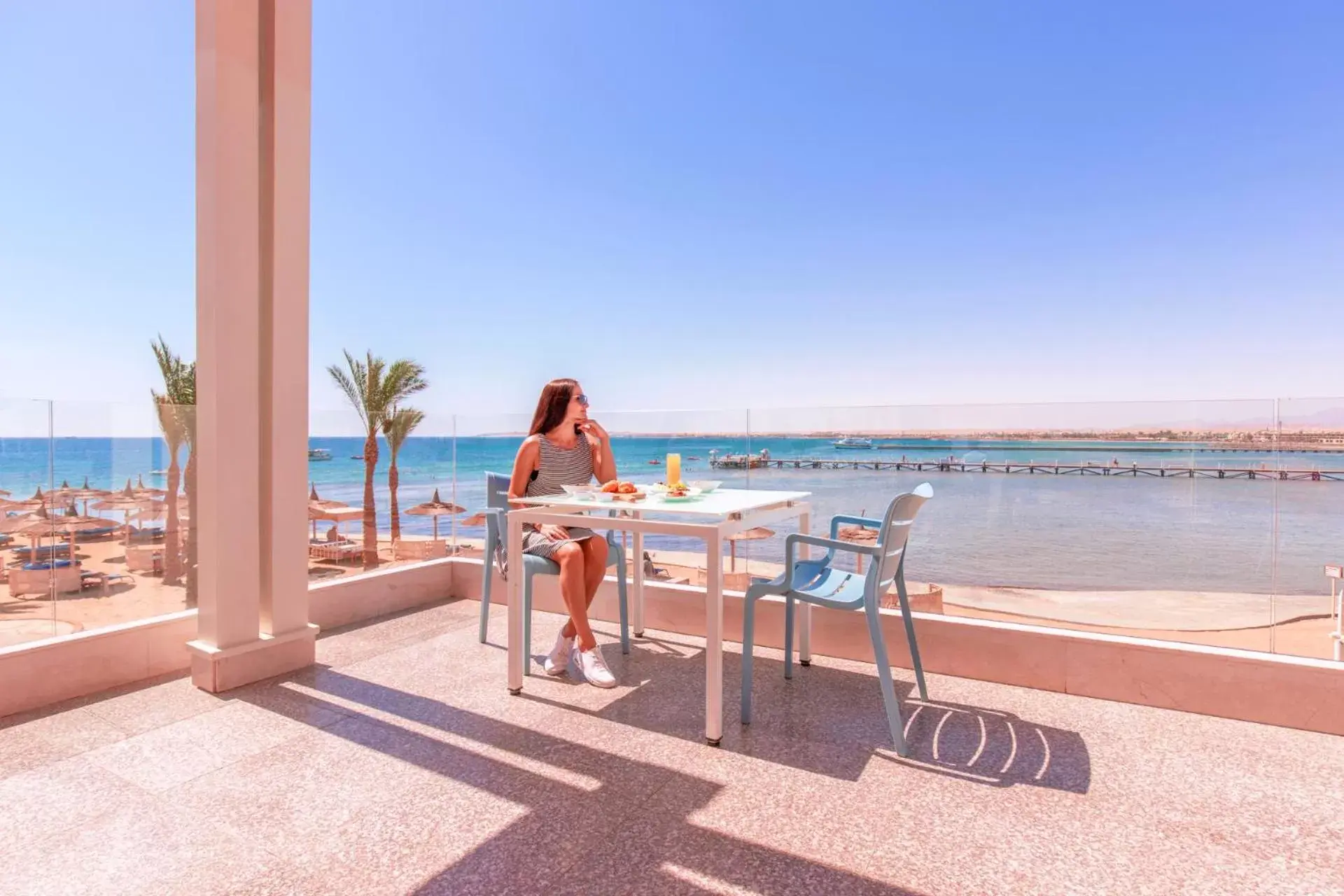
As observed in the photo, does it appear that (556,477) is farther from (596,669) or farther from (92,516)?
(92,516)

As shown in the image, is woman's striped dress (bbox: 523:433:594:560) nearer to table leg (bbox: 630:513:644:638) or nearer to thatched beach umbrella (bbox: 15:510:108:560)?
table leg (bbox: 630:513:644:638)

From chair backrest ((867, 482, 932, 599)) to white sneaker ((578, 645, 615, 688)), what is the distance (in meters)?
1.17

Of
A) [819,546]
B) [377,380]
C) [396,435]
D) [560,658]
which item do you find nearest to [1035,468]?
[819,546]

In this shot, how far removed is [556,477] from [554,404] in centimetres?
36

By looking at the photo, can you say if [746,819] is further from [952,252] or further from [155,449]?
[952,252]

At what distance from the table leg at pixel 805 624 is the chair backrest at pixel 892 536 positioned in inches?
24.2

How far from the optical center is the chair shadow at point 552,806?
1340 millimetres

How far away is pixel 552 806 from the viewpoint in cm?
165

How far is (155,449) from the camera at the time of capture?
9.58 ft

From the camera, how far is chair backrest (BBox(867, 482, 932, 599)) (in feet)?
6.80

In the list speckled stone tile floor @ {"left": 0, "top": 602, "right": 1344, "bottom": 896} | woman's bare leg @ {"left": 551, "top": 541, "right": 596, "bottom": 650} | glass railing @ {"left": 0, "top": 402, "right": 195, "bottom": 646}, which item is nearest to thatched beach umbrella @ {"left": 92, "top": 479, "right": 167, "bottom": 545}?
glass railing @ {"left": 0, "top": 402, "right": 195, "bottom": 646}

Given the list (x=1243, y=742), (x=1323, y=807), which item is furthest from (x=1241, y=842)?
(x=1243, y=742)

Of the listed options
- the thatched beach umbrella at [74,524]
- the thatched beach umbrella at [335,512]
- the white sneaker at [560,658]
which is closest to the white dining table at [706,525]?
the white sneaker at [560,658]

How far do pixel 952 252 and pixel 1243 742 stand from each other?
1479 centimetres
